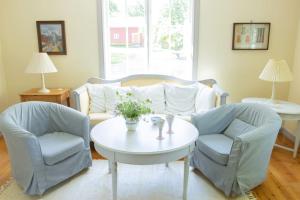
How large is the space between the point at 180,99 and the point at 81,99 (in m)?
1.36

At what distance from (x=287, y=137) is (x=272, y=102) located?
32.2 inches

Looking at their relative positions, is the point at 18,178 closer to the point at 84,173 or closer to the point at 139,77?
the point at 84,173

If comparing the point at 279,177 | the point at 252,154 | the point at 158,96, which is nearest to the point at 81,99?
the point at 158,96

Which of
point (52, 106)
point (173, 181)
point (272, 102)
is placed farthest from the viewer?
point (272, 102)

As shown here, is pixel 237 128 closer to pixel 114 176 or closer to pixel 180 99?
pixel 180 99

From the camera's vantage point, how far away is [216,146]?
2.66m

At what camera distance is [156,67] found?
4246 mm

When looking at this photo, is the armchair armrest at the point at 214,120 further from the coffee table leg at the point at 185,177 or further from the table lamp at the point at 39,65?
the table lamp at the point at 39,65

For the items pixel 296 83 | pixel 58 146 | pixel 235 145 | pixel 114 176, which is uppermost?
pixel 296 83

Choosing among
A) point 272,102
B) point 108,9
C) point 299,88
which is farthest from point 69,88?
point 299,88

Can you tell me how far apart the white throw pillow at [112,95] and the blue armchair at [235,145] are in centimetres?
124

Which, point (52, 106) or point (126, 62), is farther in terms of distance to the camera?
point (126, 62)

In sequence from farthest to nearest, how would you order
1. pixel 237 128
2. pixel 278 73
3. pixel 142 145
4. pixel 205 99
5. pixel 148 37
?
pixel 148 37, pixel 205 99, pixel 278 73, pixel 237 128, pixel 142 145

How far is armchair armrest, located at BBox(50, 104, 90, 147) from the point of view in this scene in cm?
292
